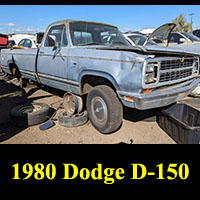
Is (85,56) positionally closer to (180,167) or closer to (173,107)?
(173,107)

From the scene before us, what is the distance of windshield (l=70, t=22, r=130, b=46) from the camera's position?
363 centimetres

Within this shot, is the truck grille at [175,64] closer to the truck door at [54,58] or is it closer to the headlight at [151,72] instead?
the headlight at [151,72]

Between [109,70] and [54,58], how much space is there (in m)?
1.77

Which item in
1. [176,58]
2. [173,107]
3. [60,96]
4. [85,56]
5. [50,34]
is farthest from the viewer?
[60,96]

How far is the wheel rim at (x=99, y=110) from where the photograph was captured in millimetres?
2963

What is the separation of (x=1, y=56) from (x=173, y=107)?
6555 millimetres

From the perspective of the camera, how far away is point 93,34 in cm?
384

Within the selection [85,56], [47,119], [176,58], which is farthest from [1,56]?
[176,58]

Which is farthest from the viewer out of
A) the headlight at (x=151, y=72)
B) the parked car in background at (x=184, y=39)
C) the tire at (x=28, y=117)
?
the parked car in background at (x=184, y=39)

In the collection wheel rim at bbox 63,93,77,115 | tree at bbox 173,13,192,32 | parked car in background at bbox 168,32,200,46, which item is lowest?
wheel rim at bbox 63,93,77,115

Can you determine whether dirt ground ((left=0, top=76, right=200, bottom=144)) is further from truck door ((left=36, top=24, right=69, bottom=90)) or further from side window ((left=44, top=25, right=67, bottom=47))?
side window ((left=44, top=25, right=67, bottom=47))

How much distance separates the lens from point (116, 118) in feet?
9.39

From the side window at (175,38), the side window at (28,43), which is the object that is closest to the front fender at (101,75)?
the side window at (175,38)

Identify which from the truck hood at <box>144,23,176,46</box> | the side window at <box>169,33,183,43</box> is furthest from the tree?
the truck hood at <box>144,23,176,46</box>
